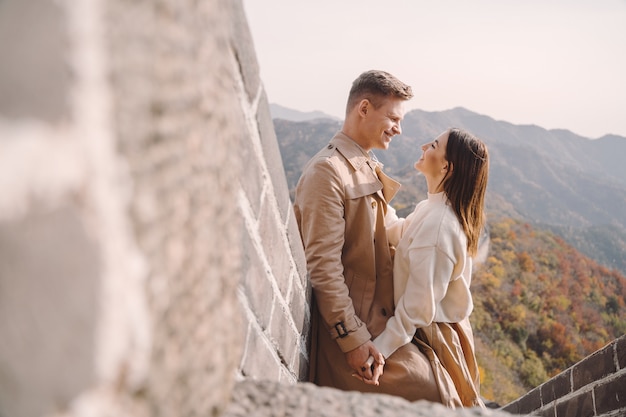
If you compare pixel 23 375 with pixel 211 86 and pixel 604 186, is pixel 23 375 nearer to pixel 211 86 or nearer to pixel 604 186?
pixel 211 86

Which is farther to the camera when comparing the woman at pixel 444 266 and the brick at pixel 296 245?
the woman at pixel 444 266

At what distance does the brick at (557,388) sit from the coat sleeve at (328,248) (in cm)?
172

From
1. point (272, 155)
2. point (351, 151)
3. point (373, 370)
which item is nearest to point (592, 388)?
point (373, 370)

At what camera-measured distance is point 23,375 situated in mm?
381

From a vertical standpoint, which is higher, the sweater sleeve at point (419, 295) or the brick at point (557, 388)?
the sweater sleeve at point (419, 295)

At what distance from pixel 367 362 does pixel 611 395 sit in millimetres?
1407

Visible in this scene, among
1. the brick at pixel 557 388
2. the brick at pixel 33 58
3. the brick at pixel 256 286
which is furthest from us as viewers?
the brick at pixel 557 388

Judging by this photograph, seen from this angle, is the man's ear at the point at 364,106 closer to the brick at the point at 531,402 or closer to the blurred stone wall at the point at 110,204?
the blurred stone wall at the point at 110,204

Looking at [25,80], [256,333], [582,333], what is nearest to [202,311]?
[25,80]

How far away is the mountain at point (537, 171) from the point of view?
43469mm

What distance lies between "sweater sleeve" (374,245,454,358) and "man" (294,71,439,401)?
0.08m

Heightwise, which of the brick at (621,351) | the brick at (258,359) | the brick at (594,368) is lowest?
the brick at (594,368)

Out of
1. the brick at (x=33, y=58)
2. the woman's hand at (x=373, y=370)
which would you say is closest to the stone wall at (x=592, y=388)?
the woman's hand at (x=373, y=370)

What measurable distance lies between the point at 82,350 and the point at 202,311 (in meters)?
0.22
